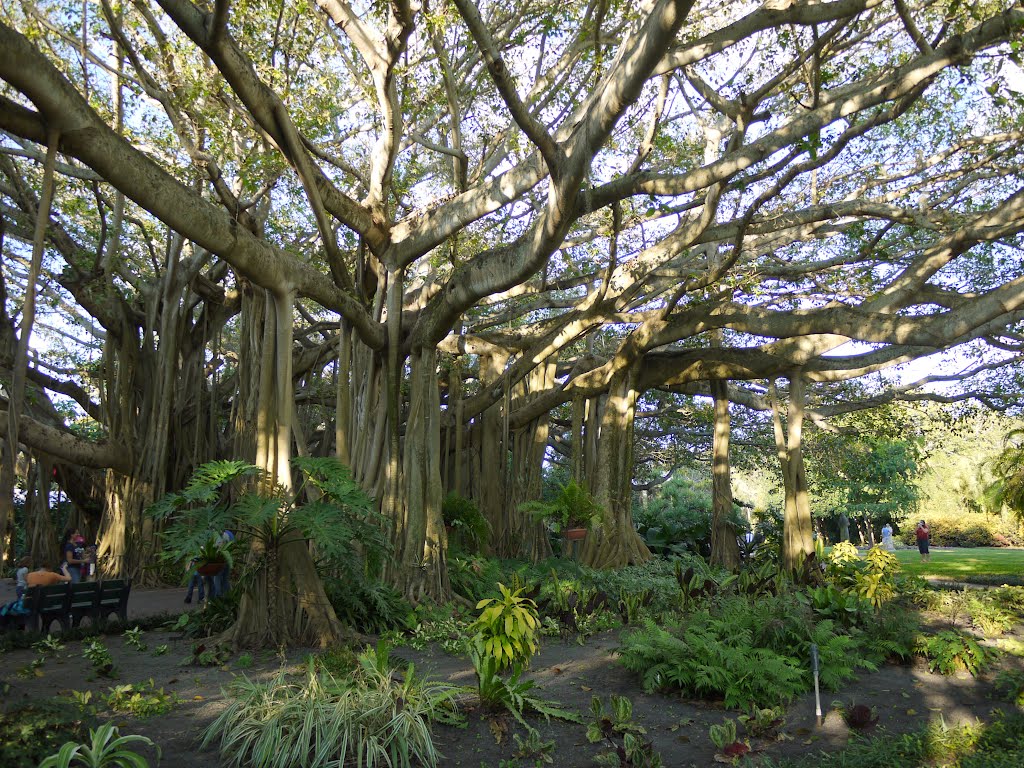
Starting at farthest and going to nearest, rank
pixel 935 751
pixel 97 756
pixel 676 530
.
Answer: pixel 676 530
pixel 935 751
pixel 97 756

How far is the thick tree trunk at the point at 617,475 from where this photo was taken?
12375mm

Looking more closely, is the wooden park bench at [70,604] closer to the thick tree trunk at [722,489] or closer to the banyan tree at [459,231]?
the banyan tree at [459,231]

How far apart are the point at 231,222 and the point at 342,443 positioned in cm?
288

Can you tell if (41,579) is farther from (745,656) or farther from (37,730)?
(745,656)

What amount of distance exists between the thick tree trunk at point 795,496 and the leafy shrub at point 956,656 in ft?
14.9

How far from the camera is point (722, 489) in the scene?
13.2 meters

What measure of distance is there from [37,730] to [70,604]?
488 cm

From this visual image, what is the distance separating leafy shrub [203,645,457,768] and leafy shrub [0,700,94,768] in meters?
0.67

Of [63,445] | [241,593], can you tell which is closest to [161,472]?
[63,445]

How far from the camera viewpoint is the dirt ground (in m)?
4.37

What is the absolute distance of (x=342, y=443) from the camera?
8.61 metres

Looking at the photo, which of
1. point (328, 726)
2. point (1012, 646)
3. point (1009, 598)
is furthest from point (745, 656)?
point (1009, 598)

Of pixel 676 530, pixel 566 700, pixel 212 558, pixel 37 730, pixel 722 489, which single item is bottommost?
pixel 566 700

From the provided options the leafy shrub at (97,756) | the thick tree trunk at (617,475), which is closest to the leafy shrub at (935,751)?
the leafy shrub at (97,756)
